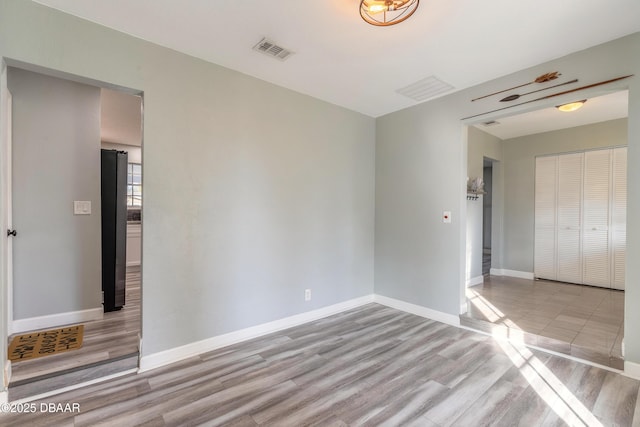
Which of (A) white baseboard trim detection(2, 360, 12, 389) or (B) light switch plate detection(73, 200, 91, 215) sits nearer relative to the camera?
(A) white baseboard trim detection(2, 360, 12, 389)

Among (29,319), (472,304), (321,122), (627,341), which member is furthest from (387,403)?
(29,319)

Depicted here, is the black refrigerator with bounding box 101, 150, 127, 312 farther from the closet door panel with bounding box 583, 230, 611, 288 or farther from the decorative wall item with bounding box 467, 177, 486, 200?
the closet door panel with bounding box 583, 230, 611, 288

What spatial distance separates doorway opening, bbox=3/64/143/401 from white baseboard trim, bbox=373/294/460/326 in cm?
305

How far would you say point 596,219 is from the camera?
4766mm

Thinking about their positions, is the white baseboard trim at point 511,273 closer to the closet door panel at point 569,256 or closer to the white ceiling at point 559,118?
the closet door panel at point 569,256

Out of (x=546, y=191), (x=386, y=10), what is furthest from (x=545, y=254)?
(x=386, y=10)

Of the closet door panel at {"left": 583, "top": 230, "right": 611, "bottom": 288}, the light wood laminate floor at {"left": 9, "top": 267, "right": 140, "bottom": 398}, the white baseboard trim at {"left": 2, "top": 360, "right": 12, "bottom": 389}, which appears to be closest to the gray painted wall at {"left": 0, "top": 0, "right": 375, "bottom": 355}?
the light wood laminate floor at {"left": 9, "top": 267, "right": 140, "bottom": 398}

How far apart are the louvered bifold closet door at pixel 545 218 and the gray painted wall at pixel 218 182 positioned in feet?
12.9

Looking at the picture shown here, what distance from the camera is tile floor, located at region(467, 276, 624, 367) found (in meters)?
2.71

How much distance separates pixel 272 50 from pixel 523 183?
5.38 metres

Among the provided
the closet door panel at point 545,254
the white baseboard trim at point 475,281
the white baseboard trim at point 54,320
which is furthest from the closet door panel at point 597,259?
the white baseboard trim at point 54,320

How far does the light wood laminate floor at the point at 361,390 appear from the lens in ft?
6.15

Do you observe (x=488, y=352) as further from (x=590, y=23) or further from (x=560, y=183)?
(x=560, y=183)

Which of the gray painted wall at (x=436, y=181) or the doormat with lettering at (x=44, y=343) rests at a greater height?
the gray painted wall at (x=436, y=181)
